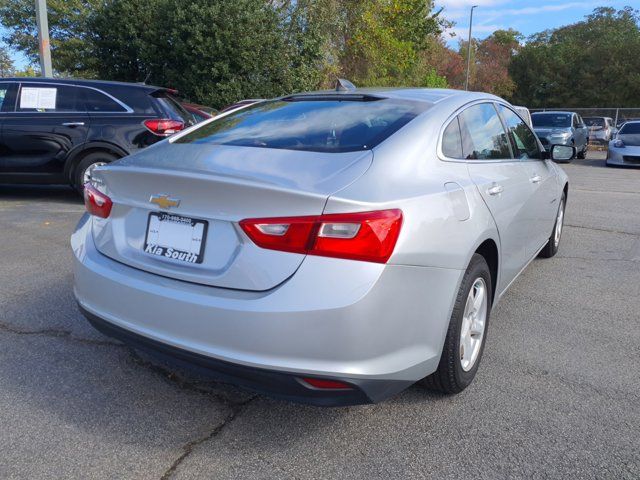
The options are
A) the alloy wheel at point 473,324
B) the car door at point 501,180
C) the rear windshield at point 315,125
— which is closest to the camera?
the rear windshield at point 315,125

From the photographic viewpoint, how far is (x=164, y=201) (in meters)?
Result: 2.44

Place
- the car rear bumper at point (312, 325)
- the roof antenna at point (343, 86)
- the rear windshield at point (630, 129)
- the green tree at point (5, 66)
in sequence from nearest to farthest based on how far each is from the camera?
the car rear bumper at point (312, 325) → the roof antenna at point (343, 86) → the rear windshield at point (630, 129) → the green tree at point (5, 66)

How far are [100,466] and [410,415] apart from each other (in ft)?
4.60

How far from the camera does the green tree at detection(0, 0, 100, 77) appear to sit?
20062 millimetres

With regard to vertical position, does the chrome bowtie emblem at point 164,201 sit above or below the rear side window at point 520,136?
below

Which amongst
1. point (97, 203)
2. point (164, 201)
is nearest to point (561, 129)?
point (97, 203)

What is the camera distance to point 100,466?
233cm

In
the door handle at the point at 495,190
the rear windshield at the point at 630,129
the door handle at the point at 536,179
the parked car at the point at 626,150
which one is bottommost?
the door handle at the point at 495,190

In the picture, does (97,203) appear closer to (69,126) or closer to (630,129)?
(69,126)

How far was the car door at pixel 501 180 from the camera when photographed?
313cm

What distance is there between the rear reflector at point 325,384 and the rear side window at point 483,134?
4.98 ft

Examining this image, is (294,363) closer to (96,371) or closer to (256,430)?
(256,430)

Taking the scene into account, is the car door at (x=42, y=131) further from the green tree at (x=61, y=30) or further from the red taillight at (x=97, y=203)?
the green tree at (x=61, y=30)

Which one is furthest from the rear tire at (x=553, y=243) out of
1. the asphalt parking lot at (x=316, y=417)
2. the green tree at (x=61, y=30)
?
the green tree at (x=61, y=30)
